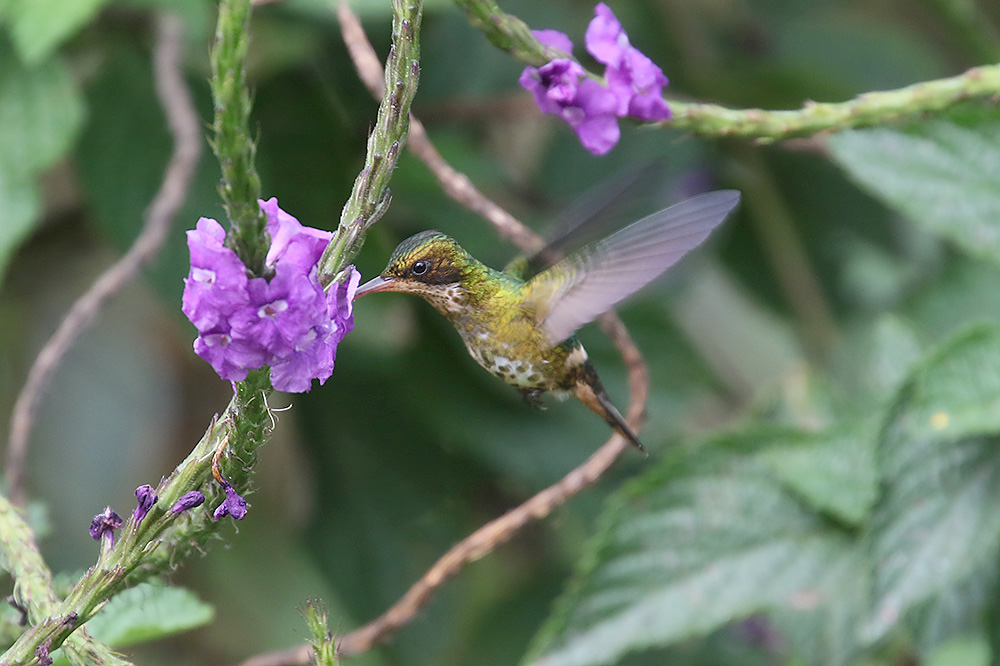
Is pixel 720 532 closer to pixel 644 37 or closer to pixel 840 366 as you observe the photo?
pixel 840 366

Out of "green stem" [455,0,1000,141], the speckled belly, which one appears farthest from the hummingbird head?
"green stem" [455,0,1000,141]

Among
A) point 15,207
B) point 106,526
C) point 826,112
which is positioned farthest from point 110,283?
point 826,112

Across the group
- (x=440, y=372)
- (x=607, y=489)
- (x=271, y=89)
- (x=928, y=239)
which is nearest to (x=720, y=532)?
(x=607, y=489)

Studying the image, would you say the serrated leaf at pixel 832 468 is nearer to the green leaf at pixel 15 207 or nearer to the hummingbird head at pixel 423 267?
the hummingbird head at pixel 423 267

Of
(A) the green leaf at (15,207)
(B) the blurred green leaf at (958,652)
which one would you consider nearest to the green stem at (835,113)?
(B) the blurred green leaf at (958,652)

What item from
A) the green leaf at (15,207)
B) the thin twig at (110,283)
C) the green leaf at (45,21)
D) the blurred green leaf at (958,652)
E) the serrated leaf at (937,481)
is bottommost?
the blurred green leaf at (958,652)
